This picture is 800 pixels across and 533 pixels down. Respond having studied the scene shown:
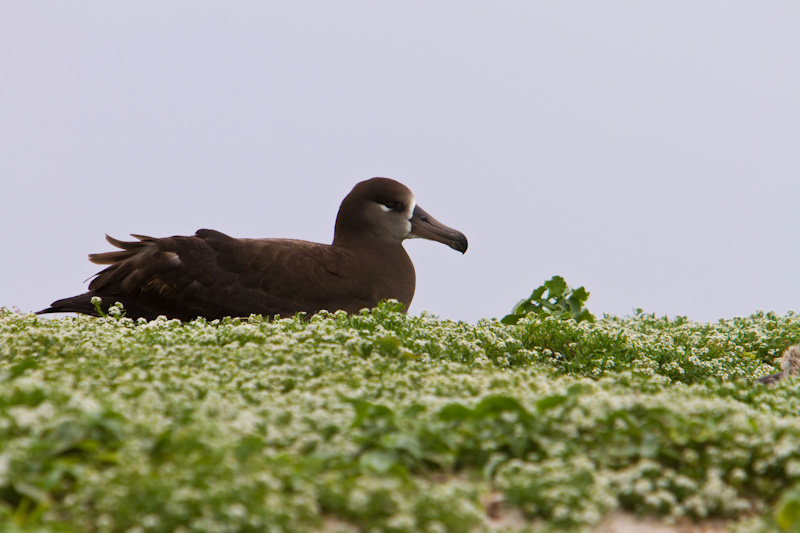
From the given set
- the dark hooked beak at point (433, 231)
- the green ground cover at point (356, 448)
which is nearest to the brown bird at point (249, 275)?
the dark hooked beak at point (433, 231)

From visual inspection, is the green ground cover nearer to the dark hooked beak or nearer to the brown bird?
the brown bird

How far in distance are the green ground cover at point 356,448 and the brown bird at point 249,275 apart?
319cm

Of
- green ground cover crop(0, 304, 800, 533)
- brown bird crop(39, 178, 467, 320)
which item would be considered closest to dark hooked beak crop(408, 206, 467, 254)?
brown bird crop(39, 178, 467, 320)

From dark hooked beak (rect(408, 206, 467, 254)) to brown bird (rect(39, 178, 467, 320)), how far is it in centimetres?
52

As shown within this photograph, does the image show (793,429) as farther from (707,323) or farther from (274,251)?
(707,323)

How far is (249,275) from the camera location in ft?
34.4

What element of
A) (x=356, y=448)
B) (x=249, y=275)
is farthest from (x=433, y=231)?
(x=356, y=448)

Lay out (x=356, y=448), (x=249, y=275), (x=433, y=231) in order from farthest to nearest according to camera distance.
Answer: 1. (x=433, y=231)
2. (x=249, y=275)
3. (x=356, y=448)

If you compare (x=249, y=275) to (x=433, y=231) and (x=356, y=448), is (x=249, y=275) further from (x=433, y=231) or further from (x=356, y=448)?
(x=356, y=448)

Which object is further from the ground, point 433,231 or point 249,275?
point 433,231

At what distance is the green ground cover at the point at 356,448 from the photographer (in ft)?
13.5

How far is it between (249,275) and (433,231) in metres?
2.86

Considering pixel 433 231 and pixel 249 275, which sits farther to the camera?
A: pixel 433 231

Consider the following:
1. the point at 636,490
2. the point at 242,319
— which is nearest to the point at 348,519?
the point at 636,490
